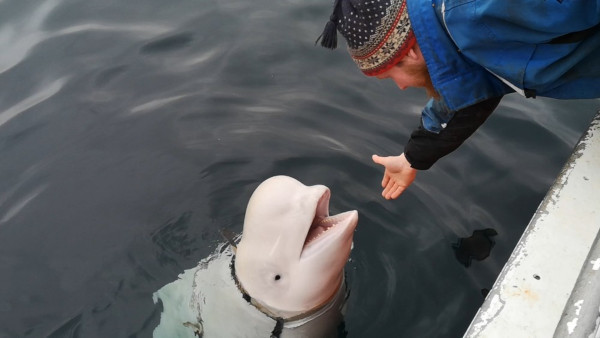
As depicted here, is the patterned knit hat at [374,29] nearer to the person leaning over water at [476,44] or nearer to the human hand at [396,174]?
the person leaning over water at [476,44]

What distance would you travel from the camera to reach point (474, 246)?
178 inches

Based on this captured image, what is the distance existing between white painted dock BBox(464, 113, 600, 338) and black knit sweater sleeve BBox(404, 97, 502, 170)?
1.84 feet

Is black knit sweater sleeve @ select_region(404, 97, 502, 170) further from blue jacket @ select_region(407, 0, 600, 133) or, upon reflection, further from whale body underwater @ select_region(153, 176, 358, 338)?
whale body underwater @ select_region(153, 176, 358, 338)

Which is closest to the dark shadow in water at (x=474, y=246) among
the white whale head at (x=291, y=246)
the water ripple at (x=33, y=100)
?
the white whale head at (x=291, y=246)

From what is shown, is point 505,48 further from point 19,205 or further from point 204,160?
point 19,205

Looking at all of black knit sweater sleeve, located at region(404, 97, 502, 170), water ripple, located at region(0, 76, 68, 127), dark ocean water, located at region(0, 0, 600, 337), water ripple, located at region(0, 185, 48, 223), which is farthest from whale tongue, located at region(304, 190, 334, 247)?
water ripple, located at region(0, 76, 68, 127)

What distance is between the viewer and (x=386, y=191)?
4250 mm

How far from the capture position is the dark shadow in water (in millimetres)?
4434

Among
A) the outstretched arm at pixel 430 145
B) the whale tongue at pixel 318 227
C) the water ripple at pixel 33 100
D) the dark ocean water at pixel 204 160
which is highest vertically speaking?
the outstretched arm at pixel 430 145

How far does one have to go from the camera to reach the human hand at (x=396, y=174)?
4141 mm

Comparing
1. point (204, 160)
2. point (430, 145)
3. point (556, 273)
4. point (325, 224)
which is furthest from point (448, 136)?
point (204, 160)

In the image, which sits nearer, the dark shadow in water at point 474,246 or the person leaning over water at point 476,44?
the person leaning over water at point 476,44

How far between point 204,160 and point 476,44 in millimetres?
3026

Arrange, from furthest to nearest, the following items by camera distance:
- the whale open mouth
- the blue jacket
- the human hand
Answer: the human hand → the whale open mouth → the blue jacket
